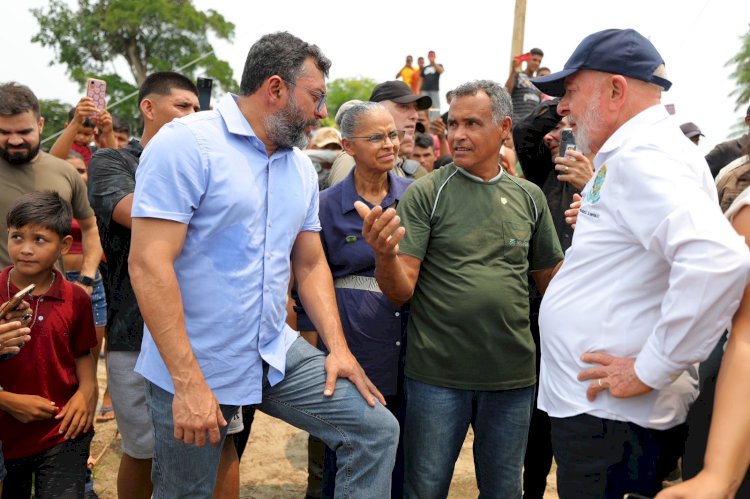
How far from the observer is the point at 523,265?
3141 mm

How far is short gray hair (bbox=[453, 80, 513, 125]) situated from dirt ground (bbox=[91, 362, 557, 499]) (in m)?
2.41

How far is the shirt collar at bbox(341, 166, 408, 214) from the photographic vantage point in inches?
138

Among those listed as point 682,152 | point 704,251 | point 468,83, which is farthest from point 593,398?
point 468,83

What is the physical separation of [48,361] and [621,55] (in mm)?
2670

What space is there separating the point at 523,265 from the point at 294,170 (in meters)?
1.20

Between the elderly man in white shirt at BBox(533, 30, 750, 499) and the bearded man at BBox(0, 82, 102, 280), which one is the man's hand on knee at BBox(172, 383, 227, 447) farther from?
the bearded man at BBox(0, 82, 102, 280)

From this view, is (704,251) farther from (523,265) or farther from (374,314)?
(374,314)

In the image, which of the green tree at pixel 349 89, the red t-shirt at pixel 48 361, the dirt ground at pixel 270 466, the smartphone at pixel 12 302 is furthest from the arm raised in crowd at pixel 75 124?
the green tree at pixel 349 89

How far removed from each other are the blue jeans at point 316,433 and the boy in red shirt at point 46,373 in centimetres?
86

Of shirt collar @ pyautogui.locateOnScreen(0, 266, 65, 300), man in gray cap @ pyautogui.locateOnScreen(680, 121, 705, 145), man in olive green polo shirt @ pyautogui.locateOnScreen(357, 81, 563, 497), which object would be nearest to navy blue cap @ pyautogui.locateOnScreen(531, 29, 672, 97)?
man in olive green polo shirt @ pyautogui.locateOnScreen(357, 81, 563, 497)

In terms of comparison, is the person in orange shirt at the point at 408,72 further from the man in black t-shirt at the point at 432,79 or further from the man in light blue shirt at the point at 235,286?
the man in light blue shirt at the point at 235,286

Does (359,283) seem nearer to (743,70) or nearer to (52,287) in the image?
(52,287)

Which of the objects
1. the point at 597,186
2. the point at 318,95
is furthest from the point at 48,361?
the point at 597,186

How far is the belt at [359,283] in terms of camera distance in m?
3.42
